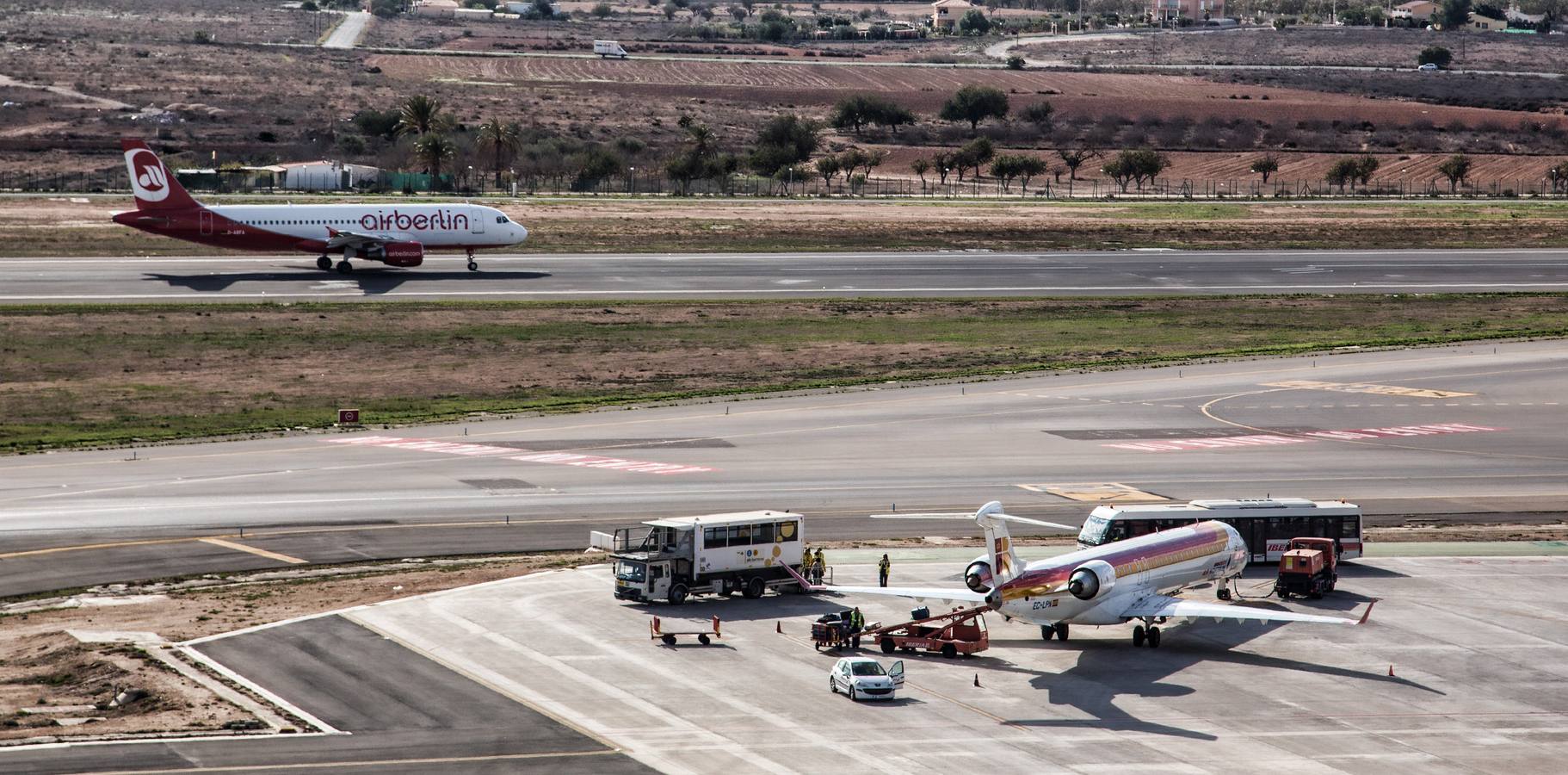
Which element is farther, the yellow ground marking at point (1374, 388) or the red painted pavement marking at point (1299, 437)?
the yellow ground marking at point (1374, 388)

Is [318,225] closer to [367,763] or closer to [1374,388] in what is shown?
[1374,388]

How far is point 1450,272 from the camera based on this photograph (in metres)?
135

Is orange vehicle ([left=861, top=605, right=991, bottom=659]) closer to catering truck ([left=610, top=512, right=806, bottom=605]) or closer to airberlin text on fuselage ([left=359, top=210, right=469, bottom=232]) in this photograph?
catering truck ([left=610, top=512, right=806, bottom=605])

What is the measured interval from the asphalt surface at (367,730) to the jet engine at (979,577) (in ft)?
42.7

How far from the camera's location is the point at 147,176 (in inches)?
4437

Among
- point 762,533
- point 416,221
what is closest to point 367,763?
point 762,533

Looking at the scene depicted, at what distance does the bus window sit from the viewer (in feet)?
163

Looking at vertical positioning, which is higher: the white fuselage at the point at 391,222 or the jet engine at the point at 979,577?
the white fuselage at the point at 391,222

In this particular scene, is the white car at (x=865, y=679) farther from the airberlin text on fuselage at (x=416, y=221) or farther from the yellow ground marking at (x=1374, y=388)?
the airberlin text on fuselage at (x=416, y=221)

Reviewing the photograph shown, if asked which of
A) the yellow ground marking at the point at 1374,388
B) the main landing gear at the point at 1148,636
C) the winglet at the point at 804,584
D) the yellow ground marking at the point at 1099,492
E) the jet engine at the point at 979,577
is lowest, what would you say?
the yellow ground marking at the point at 1374,388

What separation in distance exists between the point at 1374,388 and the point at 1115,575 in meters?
49.1

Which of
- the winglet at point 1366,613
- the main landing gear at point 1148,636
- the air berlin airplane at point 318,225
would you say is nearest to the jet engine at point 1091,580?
the main landing gear at point 1148,636

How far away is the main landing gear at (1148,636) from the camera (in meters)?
45.4

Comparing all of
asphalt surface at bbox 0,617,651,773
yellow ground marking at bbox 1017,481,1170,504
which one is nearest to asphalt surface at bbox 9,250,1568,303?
yellow ground marking at bbox 1017,481,1170,504
